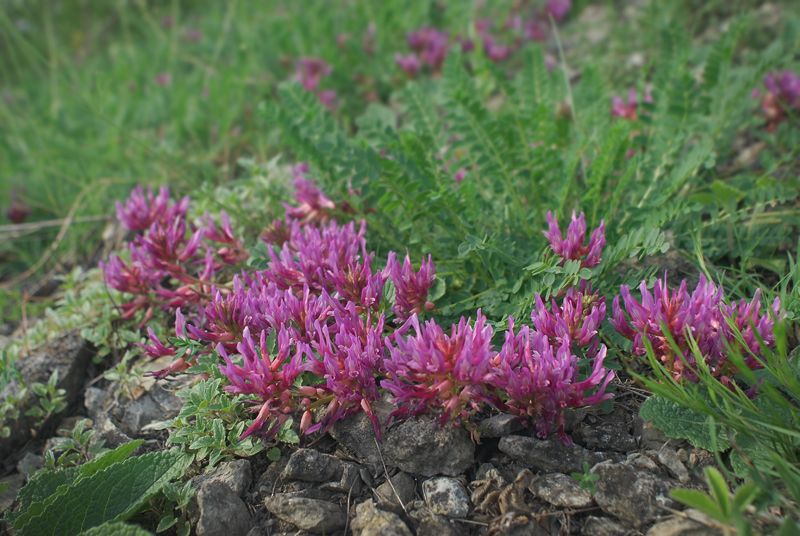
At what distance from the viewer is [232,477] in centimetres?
222

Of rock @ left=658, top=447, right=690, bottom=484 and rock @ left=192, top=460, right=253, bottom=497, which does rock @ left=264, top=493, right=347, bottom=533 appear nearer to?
rock @ left=192, top=460, right=253, bottom=497

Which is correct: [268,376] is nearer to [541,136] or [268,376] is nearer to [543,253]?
[543,253]

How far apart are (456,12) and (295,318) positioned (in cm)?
358

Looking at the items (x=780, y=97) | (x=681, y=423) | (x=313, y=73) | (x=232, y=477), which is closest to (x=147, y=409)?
(x=232, y=477)

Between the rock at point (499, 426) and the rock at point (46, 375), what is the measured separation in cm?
174

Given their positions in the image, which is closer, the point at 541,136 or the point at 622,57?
the point at 541,136

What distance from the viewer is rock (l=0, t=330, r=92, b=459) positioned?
2787mm

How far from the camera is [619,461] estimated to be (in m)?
2.13

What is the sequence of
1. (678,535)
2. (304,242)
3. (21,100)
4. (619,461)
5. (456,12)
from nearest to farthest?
1. (678,535)
2. (619,461)
3. (304,242)
4. (456,12)
5. (21,100)

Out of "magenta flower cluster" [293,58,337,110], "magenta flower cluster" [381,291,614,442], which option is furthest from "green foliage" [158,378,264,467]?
"magenta flower cluster" [293,58,337,110]

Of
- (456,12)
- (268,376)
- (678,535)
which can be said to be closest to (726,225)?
(678,535)

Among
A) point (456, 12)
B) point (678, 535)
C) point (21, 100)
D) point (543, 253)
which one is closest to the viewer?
point (678, 535)

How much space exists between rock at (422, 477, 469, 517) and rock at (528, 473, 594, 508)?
0.21m

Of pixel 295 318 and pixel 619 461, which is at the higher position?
pixel 295 318
